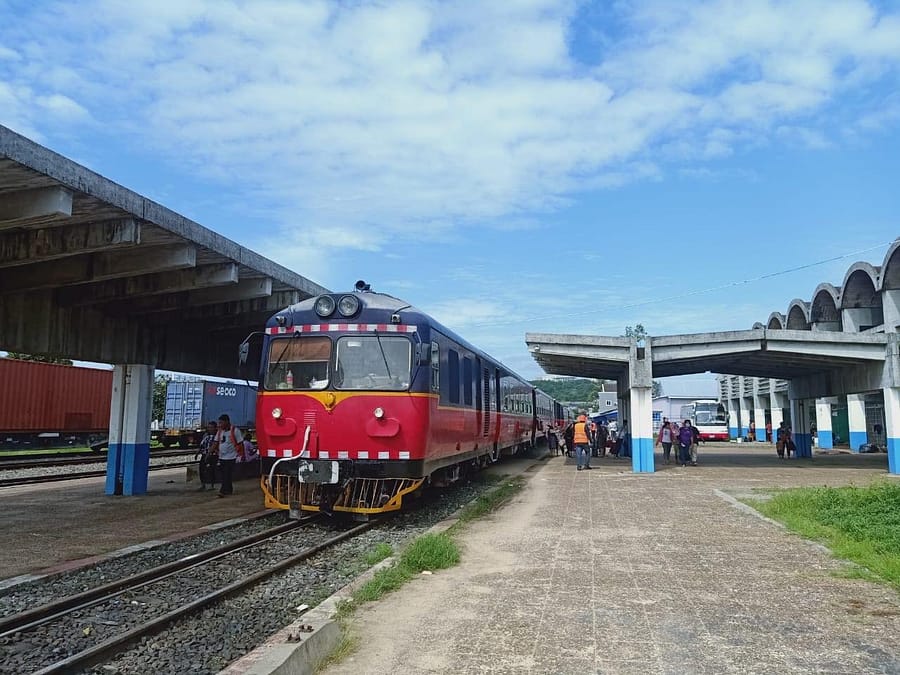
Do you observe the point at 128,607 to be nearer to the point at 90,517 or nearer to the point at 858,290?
the point at 90,517

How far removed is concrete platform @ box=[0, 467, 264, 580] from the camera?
8.50 m

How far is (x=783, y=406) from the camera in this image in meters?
41.2

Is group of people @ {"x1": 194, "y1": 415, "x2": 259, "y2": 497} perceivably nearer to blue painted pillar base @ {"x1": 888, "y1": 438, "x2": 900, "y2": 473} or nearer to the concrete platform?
the concrete platform

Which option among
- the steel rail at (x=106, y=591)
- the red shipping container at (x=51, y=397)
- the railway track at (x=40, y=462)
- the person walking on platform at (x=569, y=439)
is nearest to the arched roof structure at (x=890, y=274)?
the person walking on platform at (x=569, y=439)

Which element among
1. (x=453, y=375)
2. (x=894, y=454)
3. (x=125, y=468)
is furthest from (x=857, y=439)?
(x=125, y=468)

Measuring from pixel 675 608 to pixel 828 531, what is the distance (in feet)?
14.4

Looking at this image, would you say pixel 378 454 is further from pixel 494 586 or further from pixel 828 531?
pixel 828 531

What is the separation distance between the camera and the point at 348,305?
1016 centimetres

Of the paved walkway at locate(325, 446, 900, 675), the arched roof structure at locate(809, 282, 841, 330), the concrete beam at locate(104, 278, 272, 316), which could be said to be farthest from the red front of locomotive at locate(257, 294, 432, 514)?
the arched roof structure at locate(809, 282, 841, 330)

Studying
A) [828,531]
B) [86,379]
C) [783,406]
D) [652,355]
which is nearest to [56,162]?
[828,531]

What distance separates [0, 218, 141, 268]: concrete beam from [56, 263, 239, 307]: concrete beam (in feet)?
8.44

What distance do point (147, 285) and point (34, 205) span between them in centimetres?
432

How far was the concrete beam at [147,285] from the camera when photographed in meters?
12.0

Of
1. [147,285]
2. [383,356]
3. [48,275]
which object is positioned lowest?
[383,356]
